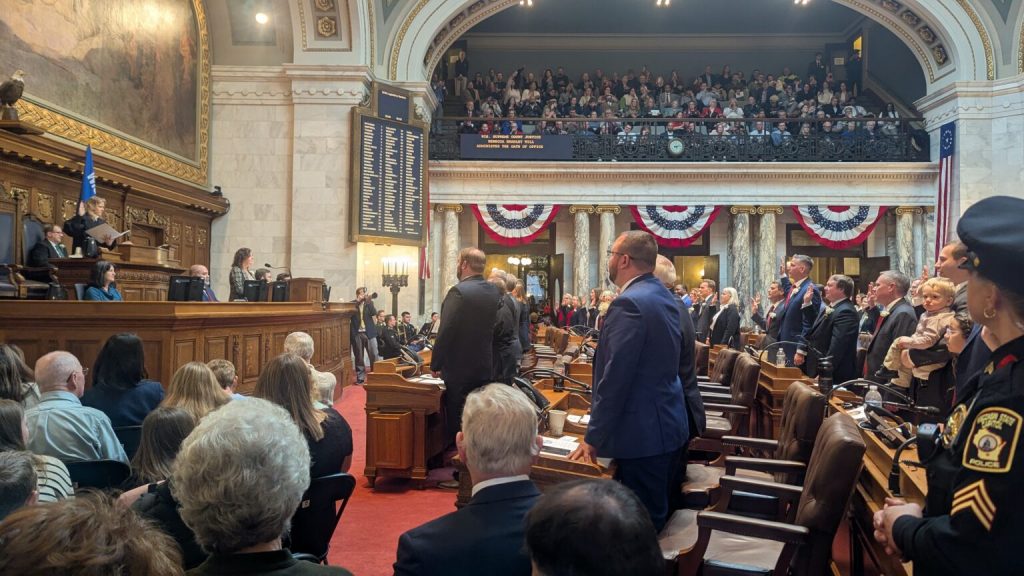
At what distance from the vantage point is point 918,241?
16.2 metres

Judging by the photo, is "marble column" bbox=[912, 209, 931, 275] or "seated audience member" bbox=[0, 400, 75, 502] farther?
"marble column" bbox=[912, 209, 931, 275]

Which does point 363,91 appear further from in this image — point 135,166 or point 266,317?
point 266,317

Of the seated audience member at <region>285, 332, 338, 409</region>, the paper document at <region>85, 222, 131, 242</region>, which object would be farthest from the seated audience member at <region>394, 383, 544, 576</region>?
the paper document at <region>85, 222, 131, 242</region>

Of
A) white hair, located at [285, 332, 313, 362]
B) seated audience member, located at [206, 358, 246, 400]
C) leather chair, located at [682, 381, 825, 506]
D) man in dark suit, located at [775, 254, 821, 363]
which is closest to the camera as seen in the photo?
leather chair, located at [682, 381, 825, 506]

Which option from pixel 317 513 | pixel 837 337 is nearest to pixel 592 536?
pixel 317 513

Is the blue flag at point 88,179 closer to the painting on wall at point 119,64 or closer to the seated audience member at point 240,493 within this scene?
the painting on wall at point 119,64

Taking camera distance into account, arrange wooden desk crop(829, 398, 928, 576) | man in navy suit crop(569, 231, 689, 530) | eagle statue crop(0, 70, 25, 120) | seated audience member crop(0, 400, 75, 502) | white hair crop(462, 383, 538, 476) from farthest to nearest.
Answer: eagle statue crop(0, 70, 25, 120)
man in navy suit crop(569, 231, 689, 530)
wooden desk crop(829, 398, 928, 576)
seated audience member crop(0, 400, 75, 502)
white hair crop(462, 383, 538, 476)

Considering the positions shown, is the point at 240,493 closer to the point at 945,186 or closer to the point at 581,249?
the point at 581,249

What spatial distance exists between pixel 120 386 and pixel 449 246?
13.0m

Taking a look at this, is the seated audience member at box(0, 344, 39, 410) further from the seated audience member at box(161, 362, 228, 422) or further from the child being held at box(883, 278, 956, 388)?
the child being held at box(883, 278, 956, 388)

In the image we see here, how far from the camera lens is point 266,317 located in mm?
7473

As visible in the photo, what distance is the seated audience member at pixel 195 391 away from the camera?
2.96 meters

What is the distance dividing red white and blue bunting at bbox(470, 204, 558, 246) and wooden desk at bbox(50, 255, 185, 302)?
8389mm

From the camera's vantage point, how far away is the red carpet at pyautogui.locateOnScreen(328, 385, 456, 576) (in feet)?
12.4
